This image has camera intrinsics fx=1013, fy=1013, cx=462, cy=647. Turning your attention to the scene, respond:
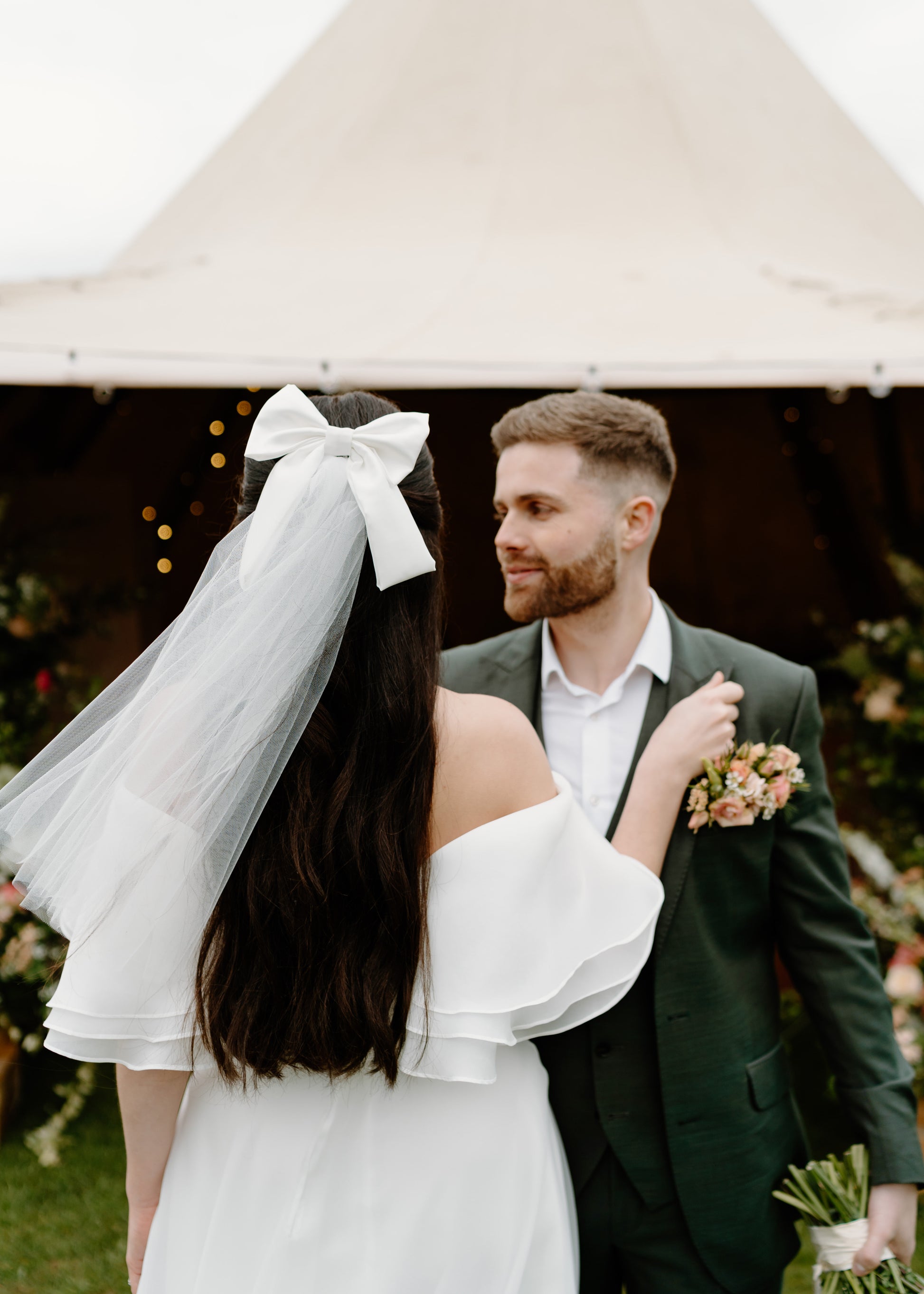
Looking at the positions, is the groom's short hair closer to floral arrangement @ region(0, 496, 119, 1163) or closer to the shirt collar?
the shirt collar

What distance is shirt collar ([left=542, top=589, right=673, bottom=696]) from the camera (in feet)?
6.33

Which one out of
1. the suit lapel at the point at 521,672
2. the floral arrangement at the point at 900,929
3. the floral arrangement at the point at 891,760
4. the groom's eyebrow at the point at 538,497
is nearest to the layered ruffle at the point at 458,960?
the suit lapel at the point at 521,672

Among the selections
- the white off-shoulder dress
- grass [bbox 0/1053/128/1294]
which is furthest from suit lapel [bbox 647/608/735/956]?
grass [bbox 0/1053/128/1294]

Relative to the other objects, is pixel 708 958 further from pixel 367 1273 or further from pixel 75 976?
pixel 75 976

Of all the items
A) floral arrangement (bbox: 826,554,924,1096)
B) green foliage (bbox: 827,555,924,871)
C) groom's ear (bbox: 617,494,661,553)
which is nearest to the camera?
groom's ear (bbox: 617,494,661,553)

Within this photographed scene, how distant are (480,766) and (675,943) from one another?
1.98 ft

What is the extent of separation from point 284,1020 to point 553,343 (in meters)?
3.04

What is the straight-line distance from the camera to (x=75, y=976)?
132cm

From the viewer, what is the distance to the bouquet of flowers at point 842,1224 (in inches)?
66.2

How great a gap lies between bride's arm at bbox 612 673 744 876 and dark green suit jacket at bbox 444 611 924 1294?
0.22 ft

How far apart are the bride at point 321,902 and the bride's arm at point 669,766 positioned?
0.19 metres

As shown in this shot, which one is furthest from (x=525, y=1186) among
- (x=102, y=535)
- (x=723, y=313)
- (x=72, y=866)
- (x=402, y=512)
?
(x=102, y=535)

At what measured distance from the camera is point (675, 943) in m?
1.73

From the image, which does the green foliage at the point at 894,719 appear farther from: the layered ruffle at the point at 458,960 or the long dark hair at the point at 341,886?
the long dark hair at the point at 341,886
